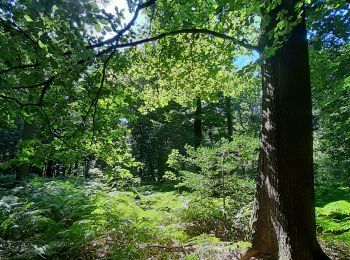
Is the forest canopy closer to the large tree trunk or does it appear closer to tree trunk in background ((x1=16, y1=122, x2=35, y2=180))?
the large tree trunk

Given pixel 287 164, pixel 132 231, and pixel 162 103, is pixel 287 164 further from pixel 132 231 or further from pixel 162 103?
pixel 162 103

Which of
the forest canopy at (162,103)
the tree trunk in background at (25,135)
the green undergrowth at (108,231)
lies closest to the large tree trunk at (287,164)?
the forest canopy at (162,103)

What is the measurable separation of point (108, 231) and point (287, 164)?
3.06m

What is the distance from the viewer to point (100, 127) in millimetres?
5199

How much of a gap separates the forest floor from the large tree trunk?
0.47m

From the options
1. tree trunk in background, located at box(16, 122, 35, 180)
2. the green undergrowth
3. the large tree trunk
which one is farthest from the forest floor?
tree trunk in background, located at box(16, 122, 35, 180)

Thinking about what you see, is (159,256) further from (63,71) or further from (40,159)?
(63,71)

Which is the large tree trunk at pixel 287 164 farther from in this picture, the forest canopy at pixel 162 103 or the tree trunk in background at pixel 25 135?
the tree trunk in background at pixel 25 135

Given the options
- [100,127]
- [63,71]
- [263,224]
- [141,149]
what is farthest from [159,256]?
[141,149]

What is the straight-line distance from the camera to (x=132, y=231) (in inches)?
214

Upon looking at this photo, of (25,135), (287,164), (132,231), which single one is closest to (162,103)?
(132,231)

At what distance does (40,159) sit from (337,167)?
12.7 meters

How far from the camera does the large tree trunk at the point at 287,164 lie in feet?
13.2

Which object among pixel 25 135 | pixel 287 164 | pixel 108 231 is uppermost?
pixel 25 135
